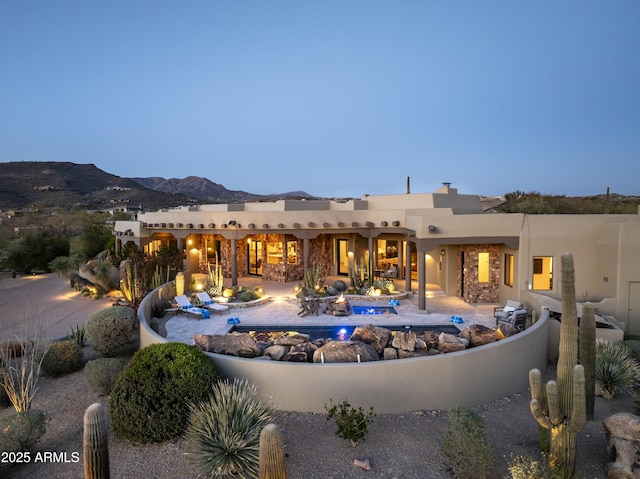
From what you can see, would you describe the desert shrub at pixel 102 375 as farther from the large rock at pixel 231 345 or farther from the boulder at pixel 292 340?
the boulder at pixel 292 340

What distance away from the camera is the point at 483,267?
49.7 feet

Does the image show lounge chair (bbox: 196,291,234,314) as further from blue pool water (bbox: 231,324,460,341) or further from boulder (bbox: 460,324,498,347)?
boulder (bbox: 460,324,498,347)

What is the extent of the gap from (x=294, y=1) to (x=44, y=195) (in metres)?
46.0

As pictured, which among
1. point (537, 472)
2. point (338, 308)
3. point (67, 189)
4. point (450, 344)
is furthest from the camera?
point (67, 189)

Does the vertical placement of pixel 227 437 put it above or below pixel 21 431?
above

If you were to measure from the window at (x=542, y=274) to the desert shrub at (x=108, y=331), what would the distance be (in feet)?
42.9

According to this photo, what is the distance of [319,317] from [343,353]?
16.9 ft

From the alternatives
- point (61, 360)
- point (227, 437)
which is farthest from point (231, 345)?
point (61, 360)

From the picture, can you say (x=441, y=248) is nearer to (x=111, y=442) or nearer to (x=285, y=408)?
(x=285, y=408)

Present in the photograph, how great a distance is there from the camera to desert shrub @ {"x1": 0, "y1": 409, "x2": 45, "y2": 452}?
603 cm

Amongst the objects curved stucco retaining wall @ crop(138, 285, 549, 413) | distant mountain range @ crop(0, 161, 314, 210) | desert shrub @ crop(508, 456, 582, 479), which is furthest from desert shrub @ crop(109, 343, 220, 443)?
distant mountain range @ crop(0, 161, 314, 210)

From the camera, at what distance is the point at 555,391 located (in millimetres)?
5340

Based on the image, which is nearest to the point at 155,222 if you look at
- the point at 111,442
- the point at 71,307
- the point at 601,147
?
the point at 71,307

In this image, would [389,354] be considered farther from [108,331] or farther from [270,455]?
[108,331]
